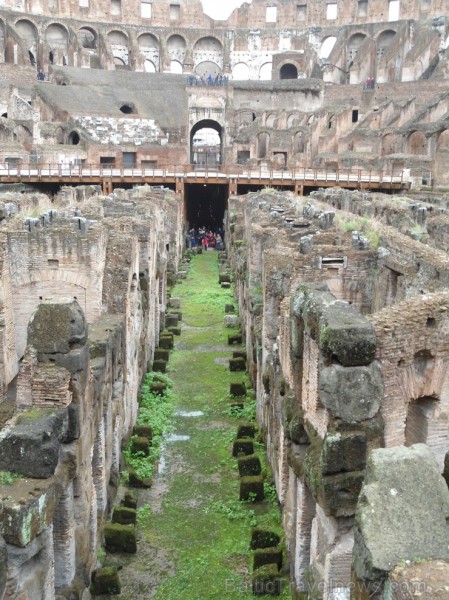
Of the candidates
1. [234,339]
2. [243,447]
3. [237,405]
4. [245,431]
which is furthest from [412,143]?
[243,447]

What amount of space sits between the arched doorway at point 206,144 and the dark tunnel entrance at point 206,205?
42.7 feet

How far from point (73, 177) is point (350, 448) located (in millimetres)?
39012

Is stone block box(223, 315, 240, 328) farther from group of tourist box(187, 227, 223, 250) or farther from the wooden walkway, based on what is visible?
the wooden walkway

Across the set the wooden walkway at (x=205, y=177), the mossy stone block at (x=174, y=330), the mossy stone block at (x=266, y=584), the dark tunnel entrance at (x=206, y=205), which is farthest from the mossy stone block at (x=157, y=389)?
the dark tunnel entrance at (x=206, y=205)

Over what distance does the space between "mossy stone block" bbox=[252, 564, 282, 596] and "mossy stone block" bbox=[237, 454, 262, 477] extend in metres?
3.06

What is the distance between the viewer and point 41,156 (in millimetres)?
47156

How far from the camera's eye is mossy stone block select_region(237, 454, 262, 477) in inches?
455

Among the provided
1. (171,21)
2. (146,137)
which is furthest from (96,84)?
(171,21)

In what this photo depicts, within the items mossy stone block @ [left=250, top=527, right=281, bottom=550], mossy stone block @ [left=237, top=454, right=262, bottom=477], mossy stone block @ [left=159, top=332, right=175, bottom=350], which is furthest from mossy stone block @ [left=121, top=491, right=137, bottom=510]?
mossy stone block @ [left=159, top=332, right=175, bottom=350]

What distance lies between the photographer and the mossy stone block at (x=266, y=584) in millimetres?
8445

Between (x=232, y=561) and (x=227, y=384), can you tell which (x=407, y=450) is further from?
(x=227, y=384)

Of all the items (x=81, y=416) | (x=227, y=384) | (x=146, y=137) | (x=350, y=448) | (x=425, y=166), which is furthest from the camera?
(x=146, y=137)

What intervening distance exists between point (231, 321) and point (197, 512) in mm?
11499

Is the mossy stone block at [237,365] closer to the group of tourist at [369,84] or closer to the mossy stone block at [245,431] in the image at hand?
the mossy stone block at [245,431]
